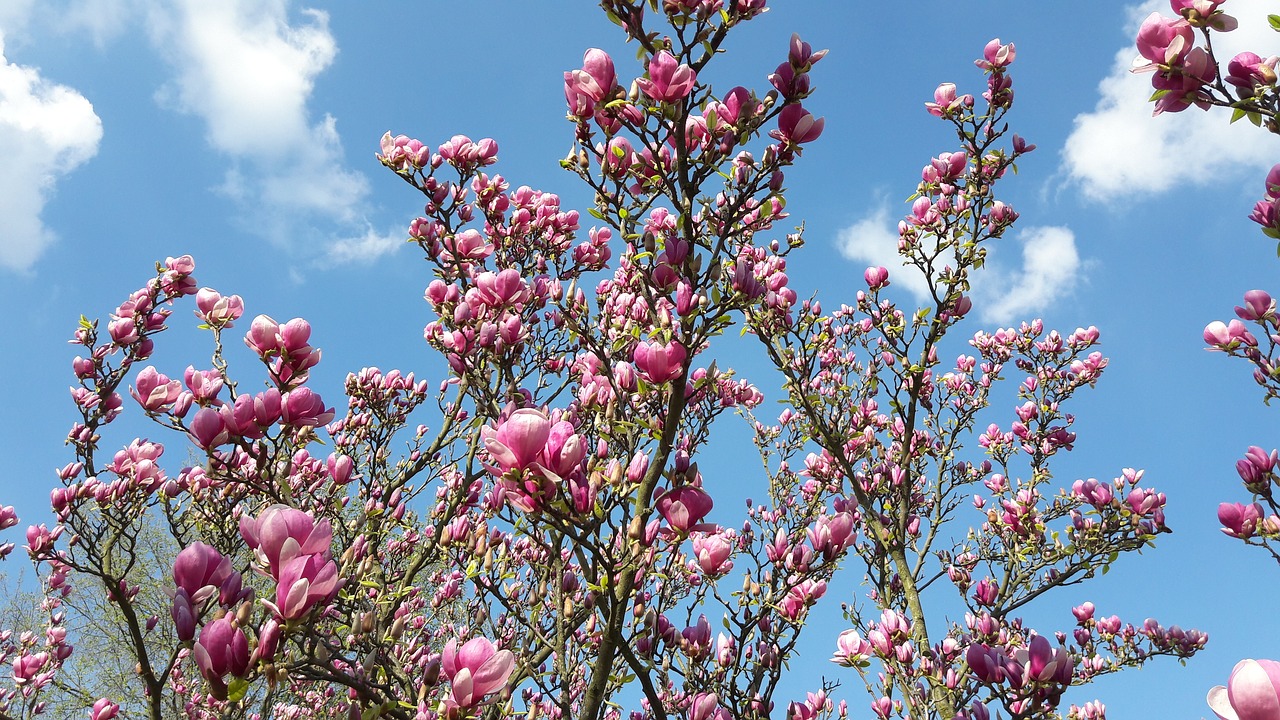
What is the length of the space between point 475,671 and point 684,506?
2.31 feet

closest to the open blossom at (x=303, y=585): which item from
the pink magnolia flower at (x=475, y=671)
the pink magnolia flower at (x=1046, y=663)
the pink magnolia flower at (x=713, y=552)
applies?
the pink magnolia flower at (x=475, y=671)

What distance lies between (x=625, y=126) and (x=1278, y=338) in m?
3.46

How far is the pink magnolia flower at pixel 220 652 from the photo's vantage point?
48.3 inches

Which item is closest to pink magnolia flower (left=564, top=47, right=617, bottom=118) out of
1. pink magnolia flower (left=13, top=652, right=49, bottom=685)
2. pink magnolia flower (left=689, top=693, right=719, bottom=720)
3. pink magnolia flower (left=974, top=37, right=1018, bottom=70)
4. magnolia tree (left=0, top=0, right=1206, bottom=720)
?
magnolia tree (left=0, top=0, right=1206, bottom=720)

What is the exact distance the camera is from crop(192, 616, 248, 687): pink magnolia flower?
1.23 metres

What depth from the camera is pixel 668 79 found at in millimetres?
1956

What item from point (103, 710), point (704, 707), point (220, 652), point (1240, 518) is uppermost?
point (1240, 518)

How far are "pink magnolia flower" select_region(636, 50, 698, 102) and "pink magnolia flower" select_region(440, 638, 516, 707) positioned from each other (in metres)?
1.51

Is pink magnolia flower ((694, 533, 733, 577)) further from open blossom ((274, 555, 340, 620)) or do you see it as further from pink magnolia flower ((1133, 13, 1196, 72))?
pink magnolia flower ((1133, 13, 1196, 72))

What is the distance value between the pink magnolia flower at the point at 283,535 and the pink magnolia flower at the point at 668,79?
4.69ft

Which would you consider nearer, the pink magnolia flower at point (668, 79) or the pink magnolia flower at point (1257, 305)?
the pink magnolia flower at point (668, 79)

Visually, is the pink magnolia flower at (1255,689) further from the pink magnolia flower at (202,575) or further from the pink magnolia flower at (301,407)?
the pink magnolia flower at (301,407)

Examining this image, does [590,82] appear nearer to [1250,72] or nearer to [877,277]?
[1250,72]

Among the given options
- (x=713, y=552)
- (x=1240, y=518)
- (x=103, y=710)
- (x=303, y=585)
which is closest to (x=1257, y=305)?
(x=1240, y=518)
